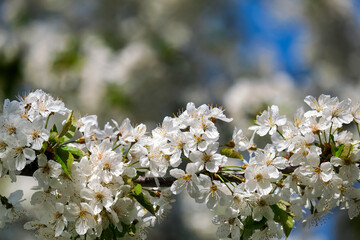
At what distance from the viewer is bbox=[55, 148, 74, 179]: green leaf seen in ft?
6.15

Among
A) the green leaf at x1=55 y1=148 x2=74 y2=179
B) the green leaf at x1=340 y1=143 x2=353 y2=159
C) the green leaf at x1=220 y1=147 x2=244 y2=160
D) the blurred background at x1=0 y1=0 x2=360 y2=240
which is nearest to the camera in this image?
the green leaf at x1=55 y1=148 x2=74 y2=179

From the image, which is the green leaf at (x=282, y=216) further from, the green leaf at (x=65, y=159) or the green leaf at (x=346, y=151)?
the green leaf at (x=65, y=159)

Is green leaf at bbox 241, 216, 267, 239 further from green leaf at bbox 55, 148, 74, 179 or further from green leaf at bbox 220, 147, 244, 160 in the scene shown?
green leaf at bbox 55, 148, 74, 179

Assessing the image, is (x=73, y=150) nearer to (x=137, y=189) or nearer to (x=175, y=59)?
(x=137, y=189)

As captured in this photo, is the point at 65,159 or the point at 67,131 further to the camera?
the point at 67,131

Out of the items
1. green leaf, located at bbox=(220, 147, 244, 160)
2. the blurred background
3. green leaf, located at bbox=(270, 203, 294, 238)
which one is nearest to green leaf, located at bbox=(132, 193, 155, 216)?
green leaf, located at bbox=(220, 147, 244, 160)

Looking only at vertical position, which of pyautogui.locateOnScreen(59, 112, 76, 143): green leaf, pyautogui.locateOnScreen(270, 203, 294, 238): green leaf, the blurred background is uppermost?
pyautogui.locateOnScreen(59, 112, 76, 143): green leaf

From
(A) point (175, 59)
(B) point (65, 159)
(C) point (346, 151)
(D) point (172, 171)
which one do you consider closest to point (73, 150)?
(B) point (65, 159)

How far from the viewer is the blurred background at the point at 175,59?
7.85m

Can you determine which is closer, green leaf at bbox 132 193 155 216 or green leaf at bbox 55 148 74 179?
green leaf at bbox 55 148 74 179

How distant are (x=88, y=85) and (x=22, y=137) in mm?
5805

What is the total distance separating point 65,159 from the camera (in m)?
1.91

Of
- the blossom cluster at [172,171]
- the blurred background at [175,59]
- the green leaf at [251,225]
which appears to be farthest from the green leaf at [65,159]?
the blurred background at [175,59]

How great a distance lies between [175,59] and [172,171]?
7.24m
